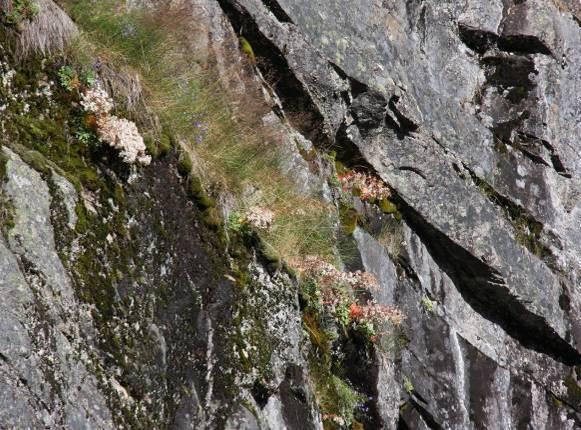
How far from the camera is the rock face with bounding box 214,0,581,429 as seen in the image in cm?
922

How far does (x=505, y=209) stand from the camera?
11.3 metres

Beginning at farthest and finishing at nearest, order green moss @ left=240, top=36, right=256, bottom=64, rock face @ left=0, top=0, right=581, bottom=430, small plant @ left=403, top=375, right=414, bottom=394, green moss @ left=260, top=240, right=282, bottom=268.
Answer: small plant @ left=403, top=375, right=414, bottom=394, green moss @ left=240, top=36, right=256, bottom=64, green moss @ left=260, top=240, right=282, bottom=268, rock face @ left=0, top=0, right=581, bottom=430

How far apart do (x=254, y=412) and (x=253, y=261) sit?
1.23 m

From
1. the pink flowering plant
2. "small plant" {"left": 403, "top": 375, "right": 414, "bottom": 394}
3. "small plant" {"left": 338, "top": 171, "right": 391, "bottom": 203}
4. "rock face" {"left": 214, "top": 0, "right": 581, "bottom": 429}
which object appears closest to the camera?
the pink flowering plant

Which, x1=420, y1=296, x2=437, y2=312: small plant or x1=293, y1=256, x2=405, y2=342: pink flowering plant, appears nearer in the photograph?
x1=293, y1=256, x2=405, y2=342: pink flowering plant

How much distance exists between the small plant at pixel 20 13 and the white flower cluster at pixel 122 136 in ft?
2.74

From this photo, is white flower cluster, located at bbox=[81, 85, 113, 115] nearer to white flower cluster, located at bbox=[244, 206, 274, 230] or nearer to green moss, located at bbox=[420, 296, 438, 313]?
white flower cluster, located at bbox=[244, 206, 274, 230]

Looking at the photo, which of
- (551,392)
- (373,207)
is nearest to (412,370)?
(373,207)

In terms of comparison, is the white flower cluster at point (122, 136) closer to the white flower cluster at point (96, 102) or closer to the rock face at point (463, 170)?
the white flower cluster at point (96, 102)

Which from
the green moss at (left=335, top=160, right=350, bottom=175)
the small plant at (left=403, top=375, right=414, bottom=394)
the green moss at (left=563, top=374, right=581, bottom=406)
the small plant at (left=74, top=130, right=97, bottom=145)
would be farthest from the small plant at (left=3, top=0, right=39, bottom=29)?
the green moss at (left=563, top=374, right=581, bottom=406)

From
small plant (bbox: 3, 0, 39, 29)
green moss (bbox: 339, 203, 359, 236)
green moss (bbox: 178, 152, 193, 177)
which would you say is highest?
small plant (bbox: 3, 0, 39, 29)

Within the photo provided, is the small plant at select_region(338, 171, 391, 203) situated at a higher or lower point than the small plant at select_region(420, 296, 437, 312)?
higher

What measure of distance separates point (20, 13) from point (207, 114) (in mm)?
2385

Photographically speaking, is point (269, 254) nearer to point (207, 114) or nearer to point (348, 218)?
point (207, 114)
